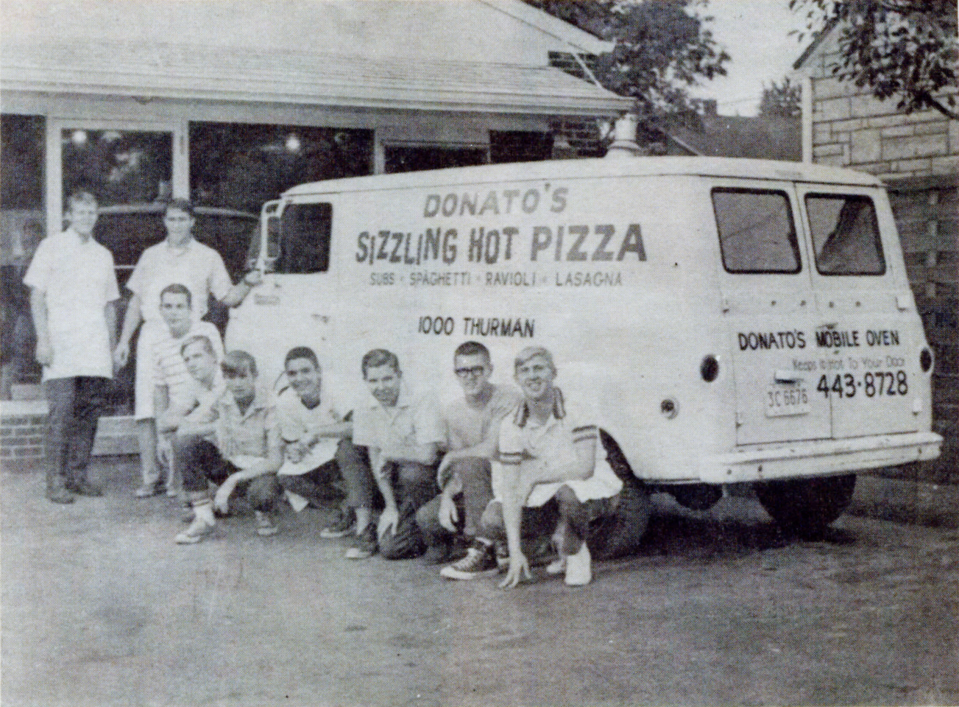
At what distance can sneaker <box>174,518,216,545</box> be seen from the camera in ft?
19.4

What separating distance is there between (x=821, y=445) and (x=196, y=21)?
16.4 ft

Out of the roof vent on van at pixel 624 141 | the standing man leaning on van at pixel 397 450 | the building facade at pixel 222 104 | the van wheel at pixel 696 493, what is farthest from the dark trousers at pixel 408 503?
the building facade at pixel 222 104

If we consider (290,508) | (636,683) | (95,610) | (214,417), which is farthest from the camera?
(290,508)

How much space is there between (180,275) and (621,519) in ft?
10.1

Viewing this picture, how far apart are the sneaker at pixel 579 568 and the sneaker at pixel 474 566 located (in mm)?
362

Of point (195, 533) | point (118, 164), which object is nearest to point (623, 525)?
point (195, 533)

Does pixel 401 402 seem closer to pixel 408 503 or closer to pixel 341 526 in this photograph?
pixel 408 503

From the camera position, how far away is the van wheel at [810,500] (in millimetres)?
6152

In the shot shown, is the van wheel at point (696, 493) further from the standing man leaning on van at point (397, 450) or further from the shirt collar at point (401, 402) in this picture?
the shirt collar at point (401, 402)

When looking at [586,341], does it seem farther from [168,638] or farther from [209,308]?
[209,308]

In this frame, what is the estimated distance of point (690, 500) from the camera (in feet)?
18.9

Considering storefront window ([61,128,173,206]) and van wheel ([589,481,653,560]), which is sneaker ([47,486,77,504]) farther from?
van wheel ([589,481,653,560])

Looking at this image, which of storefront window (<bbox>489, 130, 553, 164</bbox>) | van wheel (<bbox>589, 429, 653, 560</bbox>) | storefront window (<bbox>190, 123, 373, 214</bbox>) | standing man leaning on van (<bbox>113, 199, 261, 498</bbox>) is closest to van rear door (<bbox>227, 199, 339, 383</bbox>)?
standing man leaning on van (<bbox>113, 199, 261, 498</bbox>)

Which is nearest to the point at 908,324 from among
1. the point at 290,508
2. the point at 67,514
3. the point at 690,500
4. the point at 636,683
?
the point at 690,500
